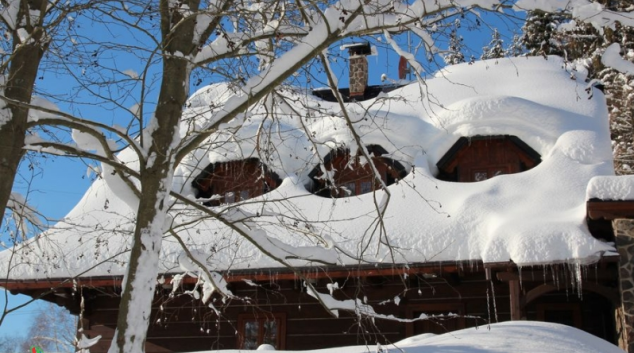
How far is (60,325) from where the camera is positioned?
42250mm

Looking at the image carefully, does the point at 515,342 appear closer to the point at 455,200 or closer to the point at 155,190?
the point at 155,190

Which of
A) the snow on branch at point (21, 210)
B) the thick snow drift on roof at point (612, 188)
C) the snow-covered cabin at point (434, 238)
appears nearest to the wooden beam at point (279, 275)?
the snow-covered cabin at point (434, 238)

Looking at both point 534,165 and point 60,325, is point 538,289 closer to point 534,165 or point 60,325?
point 534,165

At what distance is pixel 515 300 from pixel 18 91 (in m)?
7.88

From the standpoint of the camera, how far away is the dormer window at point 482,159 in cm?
1318

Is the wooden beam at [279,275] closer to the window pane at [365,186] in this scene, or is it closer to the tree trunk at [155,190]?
the window pane at [365,186]

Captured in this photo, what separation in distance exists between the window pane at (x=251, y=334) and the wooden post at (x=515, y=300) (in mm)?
4604

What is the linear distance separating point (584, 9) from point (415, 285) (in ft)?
26.0

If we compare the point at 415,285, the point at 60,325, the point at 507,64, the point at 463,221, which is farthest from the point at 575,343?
the point at 60,325

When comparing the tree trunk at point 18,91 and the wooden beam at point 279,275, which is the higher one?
the tree trunk at point 18,91

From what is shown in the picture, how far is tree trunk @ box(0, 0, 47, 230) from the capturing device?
4852 mm

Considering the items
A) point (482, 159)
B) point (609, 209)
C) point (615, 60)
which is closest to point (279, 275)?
point (482, 159)

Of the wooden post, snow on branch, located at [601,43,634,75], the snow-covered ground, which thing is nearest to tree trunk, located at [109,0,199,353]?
the snow-covered ground

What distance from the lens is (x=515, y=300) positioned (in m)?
10.8
